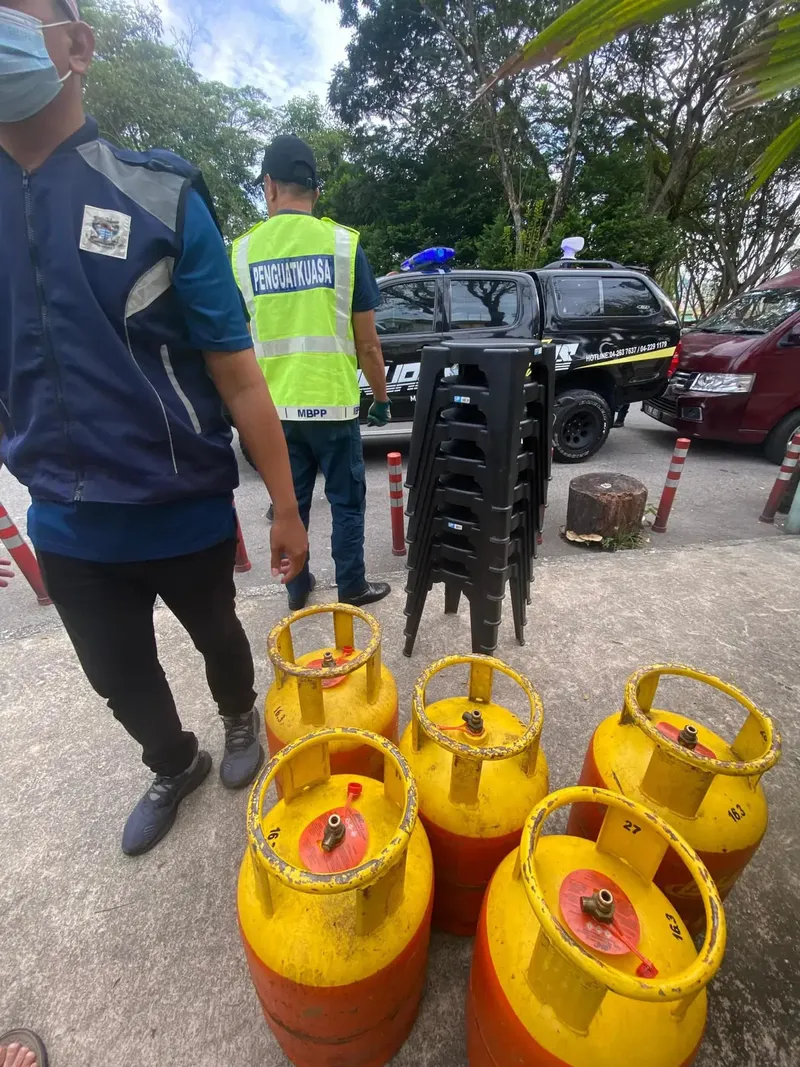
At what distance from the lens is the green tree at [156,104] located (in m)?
13.6

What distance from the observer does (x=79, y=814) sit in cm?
180

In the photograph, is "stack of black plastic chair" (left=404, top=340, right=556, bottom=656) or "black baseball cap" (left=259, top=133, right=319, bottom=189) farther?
"black baseball cap" (left=259, top=133, right=319, bottom=189)

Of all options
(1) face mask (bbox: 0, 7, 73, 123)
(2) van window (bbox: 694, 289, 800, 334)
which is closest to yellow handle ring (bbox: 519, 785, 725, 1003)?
(1) face mask (bbox: 0, 7, 73, 123)

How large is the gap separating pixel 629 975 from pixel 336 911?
0.55m

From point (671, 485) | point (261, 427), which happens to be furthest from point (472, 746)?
point (671, 485)

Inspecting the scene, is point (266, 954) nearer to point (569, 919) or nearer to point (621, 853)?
point (569, 919)

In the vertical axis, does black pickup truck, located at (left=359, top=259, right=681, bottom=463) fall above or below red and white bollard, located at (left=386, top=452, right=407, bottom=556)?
above

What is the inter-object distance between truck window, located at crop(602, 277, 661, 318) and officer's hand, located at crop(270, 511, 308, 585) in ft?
17.4

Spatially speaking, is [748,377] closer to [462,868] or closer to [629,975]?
[462,868]

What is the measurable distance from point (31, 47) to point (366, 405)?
431 centimetres

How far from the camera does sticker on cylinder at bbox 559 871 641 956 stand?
0.88 meters

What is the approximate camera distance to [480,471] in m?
1.89

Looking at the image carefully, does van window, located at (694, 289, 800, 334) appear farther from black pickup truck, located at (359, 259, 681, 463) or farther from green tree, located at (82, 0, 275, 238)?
green tree, located at (82, 0, 275, 238)

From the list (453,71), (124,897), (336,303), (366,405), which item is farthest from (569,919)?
(453,71)
